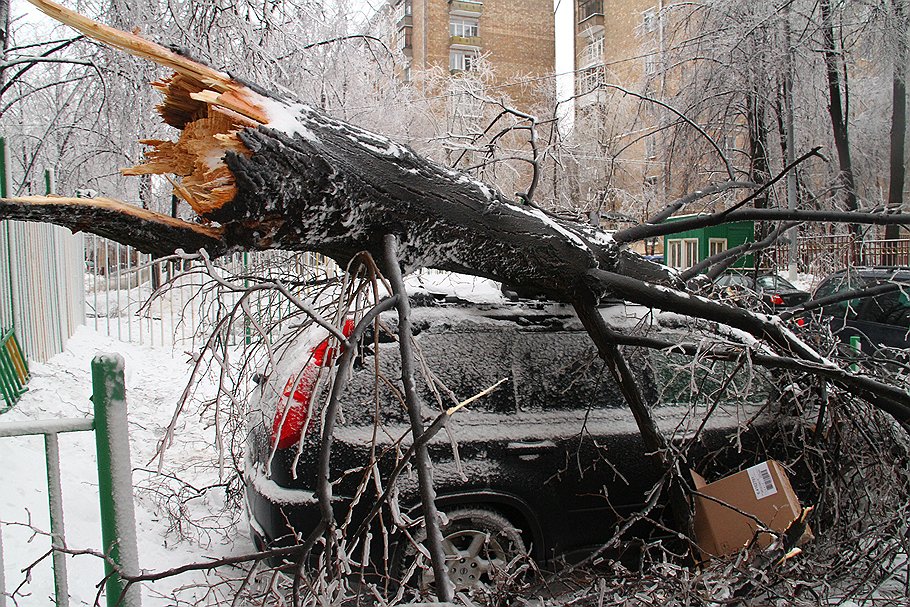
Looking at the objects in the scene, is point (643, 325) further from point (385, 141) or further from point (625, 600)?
point (385, 141)

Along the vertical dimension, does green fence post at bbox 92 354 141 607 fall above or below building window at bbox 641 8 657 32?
below

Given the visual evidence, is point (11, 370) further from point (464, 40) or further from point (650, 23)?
point (464, 40)

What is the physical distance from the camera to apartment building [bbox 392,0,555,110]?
4719 cm

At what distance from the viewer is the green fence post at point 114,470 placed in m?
2.00

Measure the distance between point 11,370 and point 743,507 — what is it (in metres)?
5.95

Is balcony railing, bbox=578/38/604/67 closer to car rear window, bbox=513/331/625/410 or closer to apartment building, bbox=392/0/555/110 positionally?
apartment building, bbox=392/0/555/110

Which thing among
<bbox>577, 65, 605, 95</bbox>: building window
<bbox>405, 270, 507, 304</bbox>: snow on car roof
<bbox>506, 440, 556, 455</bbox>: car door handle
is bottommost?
<bbox>506, 440, 556, 455</bbox>: car door handle

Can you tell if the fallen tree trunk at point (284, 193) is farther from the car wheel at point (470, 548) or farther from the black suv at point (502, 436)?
the car wheel at point (470, 548)

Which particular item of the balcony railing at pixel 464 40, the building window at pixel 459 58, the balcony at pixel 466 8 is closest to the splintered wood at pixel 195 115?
the building window at pixel 459 58

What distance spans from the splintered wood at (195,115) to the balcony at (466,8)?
50.1 meters

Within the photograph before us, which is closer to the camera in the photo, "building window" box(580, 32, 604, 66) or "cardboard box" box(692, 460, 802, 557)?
"cardboard box" box(692, 460, 802, 557)

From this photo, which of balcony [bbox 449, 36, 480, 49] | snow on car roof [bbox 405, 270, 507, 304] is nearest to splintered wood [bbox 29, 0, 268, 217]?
snow on car roof [bbox 405, 270, 507, 304]

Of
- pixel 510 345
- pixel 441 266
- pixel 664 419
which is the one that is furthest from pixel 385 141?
pixel 664 419

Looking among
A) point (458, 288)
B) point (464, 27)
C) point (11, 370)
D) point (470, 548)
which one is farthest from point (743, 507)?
point (464, 27)
